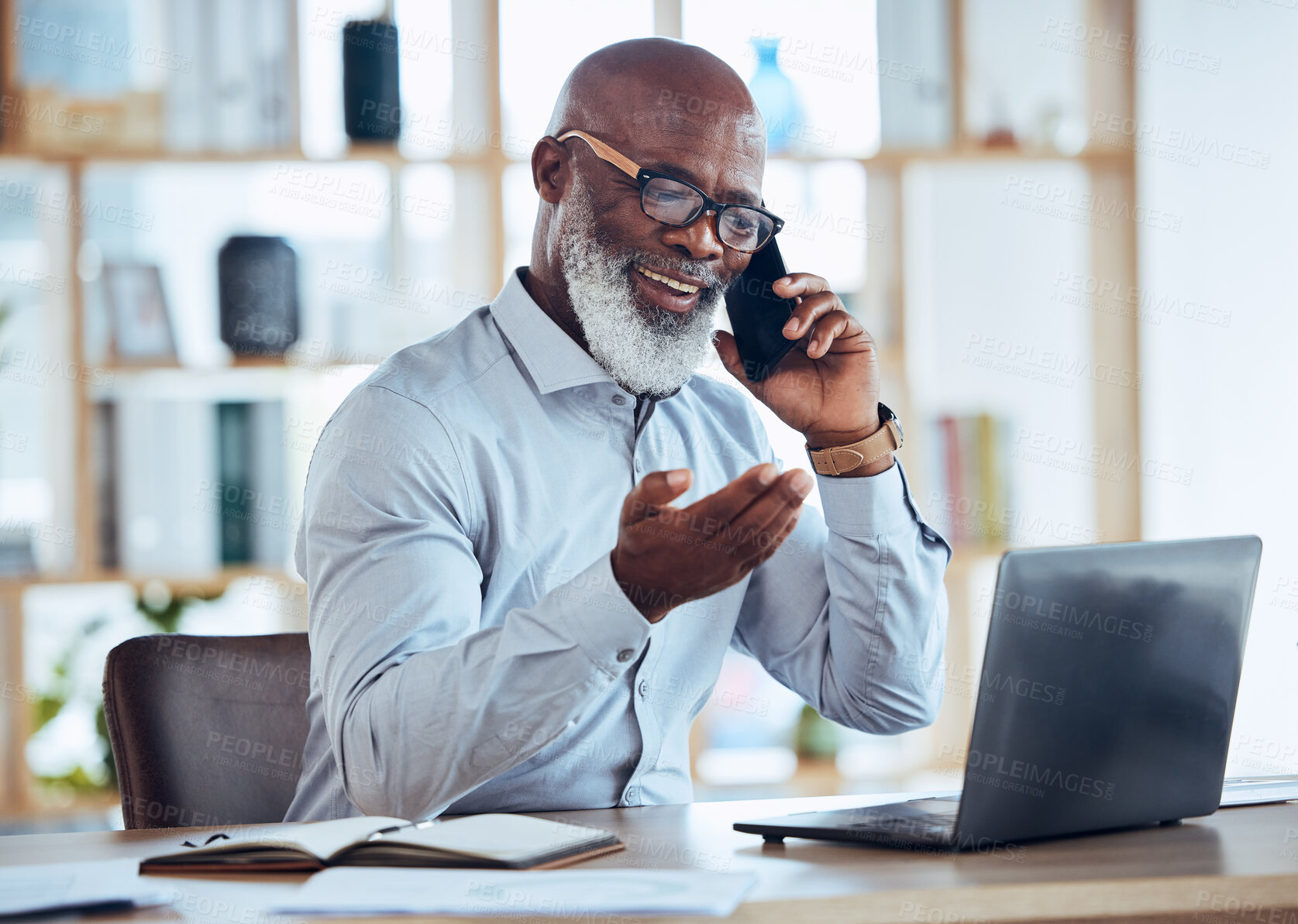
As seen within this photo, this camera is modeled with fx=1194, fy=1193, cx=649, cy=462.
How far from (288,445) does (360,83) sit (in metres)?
0.82

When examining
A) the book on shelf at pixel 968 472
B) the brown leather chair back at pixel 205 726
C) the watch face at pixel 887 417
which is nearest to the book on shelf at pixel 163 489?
the brown leather chair back at pixel 205 726

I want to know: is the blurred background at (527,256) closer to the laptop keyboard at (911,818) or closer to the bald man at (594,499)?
the bald man at (594,499)

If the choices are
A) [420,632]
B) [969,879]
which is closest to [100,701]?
[420,632]

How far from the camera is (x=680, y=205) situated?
145 cm

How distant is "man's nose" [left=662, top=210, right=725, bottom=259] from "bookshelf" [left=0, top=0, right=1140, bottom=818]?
48.8 inches

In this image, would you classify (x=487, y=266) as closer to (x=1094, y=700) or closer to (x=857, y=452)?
(x=857, y=452)

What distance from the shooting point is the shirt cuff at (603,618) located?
977 millimetres

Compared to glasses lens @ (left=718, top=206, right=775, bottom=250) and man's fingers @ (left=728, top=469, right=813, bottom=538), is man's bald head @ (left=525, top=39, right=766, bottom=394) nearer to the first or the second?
glasses lens @ (left=718, top=206, right=775, bottom=250)

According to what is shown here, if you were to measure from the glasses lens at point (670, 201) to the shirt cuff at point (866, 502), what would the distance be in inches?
14.4

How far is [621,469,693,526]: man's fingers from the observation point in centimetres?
88

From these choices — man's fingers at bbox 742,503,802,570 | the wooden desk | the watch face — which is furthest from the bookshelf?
man's fingers at bbox 742,503,802,570

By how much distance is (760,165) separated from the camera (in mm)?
1534

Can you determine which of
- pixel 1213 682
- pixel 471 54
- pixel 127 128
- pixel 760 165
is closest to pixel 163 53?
pixel 127 128

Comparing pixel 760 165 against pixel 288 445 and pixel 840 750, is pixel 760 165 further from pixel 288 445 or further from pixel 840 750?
pixel 840 750
